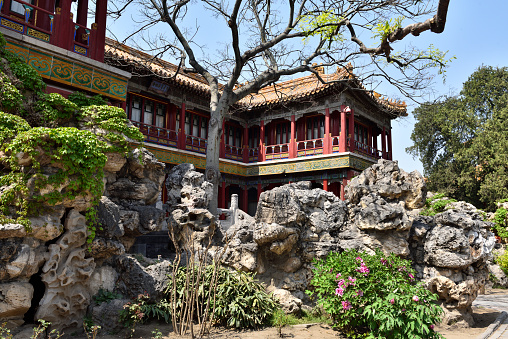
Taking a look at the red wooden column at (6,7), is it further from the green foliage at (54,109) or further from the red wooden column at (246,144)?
the red wooden column at (246,144)

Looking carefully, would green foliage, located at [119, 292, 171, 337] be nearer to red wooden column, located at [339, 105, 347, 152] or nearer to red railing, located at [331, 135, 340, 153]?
red wooden column, located at [339, 105, 347, 152]

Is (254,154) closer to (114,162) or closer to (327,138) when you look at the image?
(327,138)

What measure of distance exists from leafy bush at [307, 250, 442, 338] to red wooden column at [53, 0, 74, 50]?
7.36 metres

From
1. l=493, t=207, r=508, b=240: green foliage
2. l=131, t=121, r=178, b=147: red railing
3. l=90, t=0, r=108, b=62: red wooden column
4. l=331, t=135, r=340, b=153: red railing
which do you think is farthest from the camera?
l=331, t=135, r=340, b=153: red railing

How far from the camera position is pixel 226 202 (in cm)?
1986

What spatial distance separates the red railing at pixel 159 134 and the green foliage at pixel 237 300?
956cm

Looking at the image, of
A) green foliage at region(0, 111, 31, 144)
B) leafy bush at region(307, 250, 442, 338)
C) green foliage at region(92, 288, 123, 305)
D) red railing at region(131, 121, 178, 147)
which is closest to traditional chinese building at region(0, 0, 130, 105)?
green foliage at region(0, 111, 31, 144)

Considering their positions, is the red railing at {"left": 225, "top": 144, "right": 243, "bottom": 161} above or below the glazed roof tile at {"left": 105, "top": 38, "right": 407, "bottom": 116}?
below

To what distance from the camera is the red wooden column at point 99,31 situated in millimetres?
8953

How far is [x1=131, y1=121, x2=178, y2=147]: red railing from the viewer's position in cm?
1517

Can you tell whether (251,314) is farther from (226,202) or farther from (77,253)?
(226,202)

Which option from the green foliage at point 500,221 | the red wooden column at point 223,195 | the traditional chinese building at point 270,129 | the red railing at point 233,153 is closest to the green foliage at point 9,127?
the traditional chinese building at point 270,129

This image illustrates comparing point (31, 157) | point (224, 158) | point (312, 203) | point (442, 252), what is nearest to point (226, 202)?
point (224, 158)

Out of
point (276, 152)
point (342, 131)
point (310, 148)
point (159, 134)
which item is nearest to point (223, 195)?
point (276, 152)
